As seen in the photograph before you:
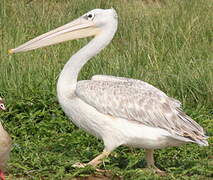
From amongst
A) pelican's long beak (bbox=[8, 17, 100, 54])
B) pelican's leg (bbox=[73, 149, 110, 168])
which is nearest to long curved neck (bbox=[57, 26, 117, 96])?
pelican's long beak (bbox=[8, 17, 100, 54])

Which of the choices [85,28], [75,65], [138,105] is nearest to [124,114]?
[138,105]

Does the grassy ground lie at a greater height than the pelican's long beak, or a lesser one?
A: lesser

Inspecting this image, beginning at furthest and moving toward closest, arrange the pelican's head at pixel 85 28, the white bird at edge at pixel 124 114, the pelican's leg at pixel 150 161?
the pelican's head at pixel 85 28
the pelican's leg at pixel 150 161
the white bird at edge at pixel 124 114

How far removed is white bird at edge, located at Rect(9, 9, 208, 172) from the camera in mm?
4926

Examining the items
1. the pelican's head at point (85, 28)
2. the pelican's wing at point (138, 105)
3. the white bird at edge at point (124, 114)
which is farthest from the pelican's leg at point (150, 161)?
the pelican's head at point (85, 28)

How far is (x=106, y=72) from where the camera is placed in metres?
7.16

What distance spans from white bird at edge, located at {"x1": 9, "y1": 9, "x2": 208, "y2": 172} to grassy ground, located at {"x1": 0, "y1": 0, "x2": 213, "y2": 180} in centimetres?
A: 23

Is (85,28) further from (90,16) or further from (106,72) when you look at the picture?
(106,72)

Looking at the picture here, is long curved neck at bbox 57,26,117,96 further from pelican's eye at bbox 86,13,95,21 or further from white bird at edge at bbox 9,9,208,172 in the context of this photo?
pelican's eye at bbox 86,13,95,21

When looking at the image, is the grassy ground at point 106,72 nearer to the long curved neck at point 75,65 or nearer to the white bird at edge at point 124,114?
the white bird at edge at point 124,114

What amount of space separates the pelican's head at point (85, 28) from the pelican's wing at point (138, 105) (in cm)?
53

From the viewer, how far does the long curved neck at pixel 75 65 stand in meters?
5.11

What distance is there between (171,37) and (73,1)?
2197 millimetres

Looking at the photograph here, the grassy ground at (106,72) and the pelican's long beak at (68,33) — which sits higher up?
the pelican's long beak at (68,33)
